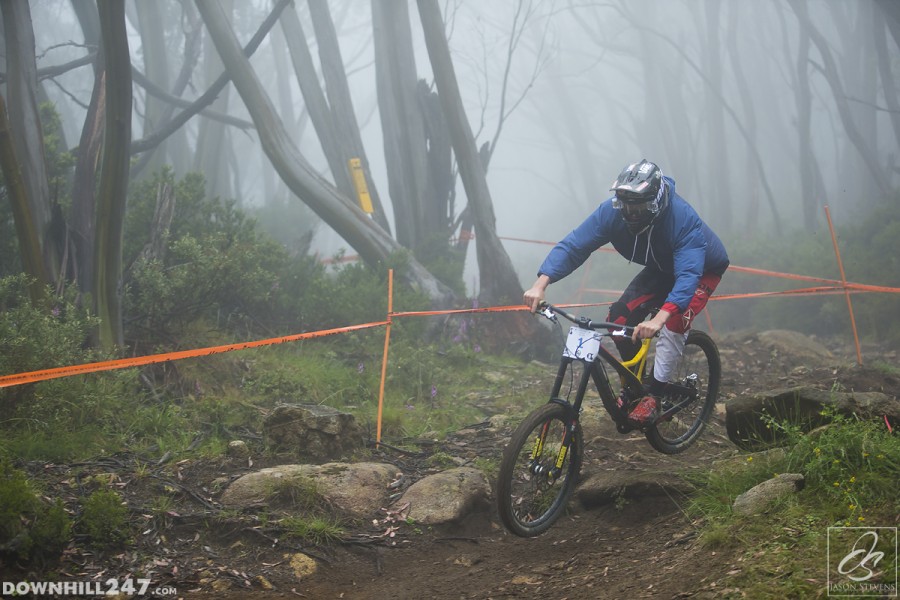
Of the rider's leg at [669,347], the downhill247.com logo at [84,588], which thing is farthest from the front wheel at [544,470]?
the downhill247.com logo at [84,588]

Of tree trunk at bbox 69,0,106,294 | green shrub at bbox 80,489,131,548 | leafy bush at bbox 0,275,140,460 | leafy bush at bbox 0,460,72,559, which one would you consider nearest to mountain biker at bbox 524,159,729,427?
green shrub at bbox 80,489,131,548

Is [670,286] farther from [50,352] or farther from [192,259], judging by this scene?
[192,259]

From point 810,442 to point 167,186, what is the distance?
7077 millimetres

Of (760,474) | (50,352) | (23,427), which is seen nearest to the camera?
(760,474)

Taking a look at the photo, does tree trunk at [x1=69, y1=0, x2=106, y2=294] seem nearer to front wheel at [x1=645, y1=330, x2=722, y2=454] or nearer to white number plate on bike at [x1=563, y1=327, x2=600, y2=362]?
white number plate on bike at [x1=563, y1=327, x2=600, y2=362]

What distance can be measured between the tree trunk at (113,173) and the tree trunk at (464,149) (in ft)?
18.1

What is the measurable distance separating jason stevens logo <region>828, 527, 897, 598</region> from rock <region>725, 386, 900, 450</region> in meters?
1.29

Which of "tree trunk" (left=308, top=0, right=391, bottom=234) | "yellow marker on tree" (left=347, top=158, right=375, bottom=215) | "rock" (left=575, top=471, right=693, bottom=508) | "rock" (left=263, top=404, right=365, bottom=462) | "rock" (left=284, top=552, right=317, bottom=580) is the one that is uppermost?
"tree trunk" (left=308, top=0, right=391, bottom=234)

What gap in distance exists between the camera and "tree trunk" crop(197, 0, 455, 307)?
35.3ft

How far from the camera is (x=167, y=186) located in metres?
8.69

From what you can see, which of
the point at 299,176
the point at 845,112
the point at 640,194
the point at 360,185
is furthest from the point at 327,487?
the point at 845,112

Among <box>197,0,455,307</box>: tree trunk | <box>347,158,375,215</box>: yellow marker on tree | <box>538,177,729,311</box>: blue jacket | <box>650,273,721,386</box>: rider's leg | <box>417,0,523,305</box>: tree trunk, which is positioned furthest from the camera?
<box>347,158,375,215</box>: yellow marker on tree

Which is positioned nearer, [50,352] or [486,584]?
[486,584]

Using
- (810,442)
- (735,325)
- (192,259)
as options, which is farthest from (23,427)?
(735,325)
